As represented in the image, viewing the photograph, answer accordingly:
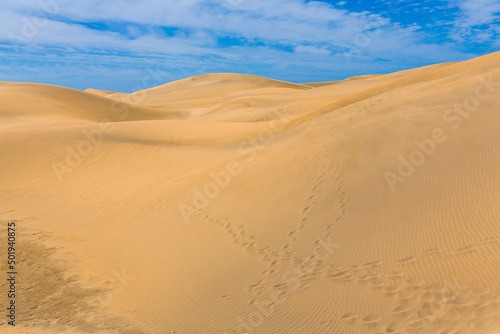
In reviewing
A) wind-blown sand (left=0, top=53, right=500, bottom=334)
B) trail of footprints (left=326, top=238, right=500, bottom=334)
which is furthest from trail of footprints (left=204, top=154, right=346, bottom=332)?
trail of footprints (left=326, top=238, right=500, bottom=334)

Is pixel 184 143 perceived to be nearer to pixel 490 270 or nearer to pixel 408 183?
pixel 408 183

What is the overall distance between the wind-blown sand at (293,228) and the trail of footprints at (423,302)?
0.03 metres

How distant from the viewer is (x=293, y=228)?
8.80 meters

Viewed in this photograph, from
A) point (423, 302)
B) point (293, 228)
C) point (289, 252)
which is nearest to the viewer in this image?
point (423, 302)

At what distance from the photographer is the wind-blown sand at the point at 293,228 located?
6387mm

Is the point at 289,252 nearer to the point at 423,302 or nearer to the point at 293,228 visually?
the point at 293,228

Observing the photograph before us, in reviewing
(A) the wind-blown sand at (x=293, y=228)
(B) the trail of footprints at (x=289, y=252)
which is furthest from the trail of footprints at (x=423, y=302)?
(B) the trail of footprints at (x=289, y=252)

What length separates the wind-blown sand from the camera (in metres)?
6.39

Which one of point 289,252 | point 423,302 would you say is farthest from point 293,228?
point 423,302

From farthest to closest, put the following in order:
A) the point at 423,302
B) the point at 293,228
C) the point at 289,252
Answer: the point at 293,228 < the point at 289,252 < the point at 423,302

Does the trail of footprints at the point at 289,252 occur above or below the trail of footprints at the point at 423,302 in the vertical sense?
above

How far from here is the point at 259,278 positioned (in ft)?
24.6

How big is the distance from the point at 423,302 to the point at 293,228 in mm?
3381

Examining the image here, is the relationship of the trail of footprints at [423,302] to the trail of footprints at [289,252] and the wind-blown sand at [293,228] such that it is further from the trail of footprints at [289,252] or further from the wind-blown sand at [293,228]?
the trail of footprints at [289,252]
